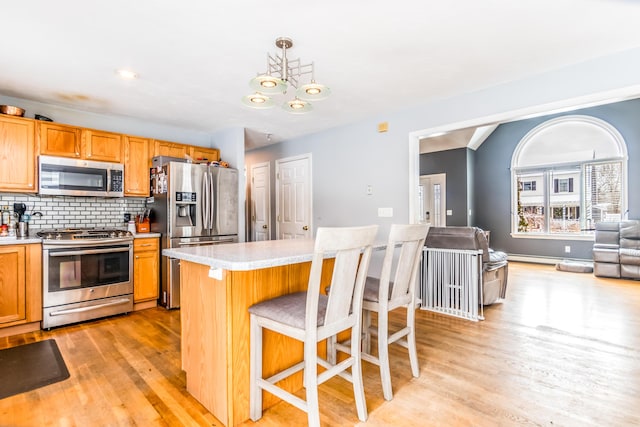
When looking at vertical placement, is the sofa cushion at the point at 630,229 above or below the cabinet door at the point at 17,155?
below

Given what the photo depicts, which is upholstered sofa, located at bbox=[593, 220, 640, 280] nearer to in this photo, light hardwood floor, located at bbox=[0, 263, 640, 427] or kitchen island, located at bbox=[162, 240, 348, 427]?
light hardwood floor, located at bbox=[0, 263, 640, 427]

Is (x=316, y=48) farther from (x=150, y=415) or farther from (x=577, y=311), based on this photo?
(x=577, y=311)

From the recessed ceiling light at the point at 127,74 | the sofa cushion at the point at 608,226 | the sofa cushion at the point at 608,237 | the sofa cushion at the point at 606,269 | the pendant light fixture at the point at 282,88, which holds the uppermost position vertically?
the recessed ceiling light at the point at 127,74

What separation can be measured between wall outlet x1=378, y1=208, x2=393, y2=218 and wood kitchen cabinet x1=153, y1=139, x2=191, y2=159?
269 cm

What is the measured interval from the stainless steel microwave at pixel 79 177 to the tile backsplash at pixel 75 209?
1.16 feet

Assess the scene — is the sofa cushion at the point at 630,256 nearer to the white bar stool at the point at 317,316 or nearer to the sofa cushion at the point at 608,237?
the sofa cushion at the point at 608,237

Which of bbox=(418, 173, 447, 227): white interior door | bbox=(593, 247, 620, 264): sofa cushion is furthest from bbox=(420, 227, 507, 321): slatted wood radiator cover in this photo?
bbox=(418, 173, 447, 227): white interior door

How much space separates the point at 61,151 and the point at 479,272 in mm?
4665

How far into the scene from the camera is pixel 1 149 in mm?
3164

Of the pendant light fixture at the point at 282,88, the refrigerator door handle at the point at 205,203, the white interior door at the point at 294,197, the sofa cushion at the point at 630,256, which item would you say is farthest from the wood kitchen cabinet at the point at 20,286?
the sofa cushion at the point at 630,256

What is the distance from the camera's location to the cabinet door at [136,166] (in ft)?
13.1

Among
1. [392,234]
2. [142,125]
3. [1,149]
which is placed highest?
[142,125]

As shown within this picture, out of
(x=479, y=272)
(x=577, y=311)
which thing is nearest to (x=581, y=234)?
(x=577, y=311)

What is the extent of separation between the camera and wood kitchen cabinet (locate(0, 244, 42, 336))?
2947mm
